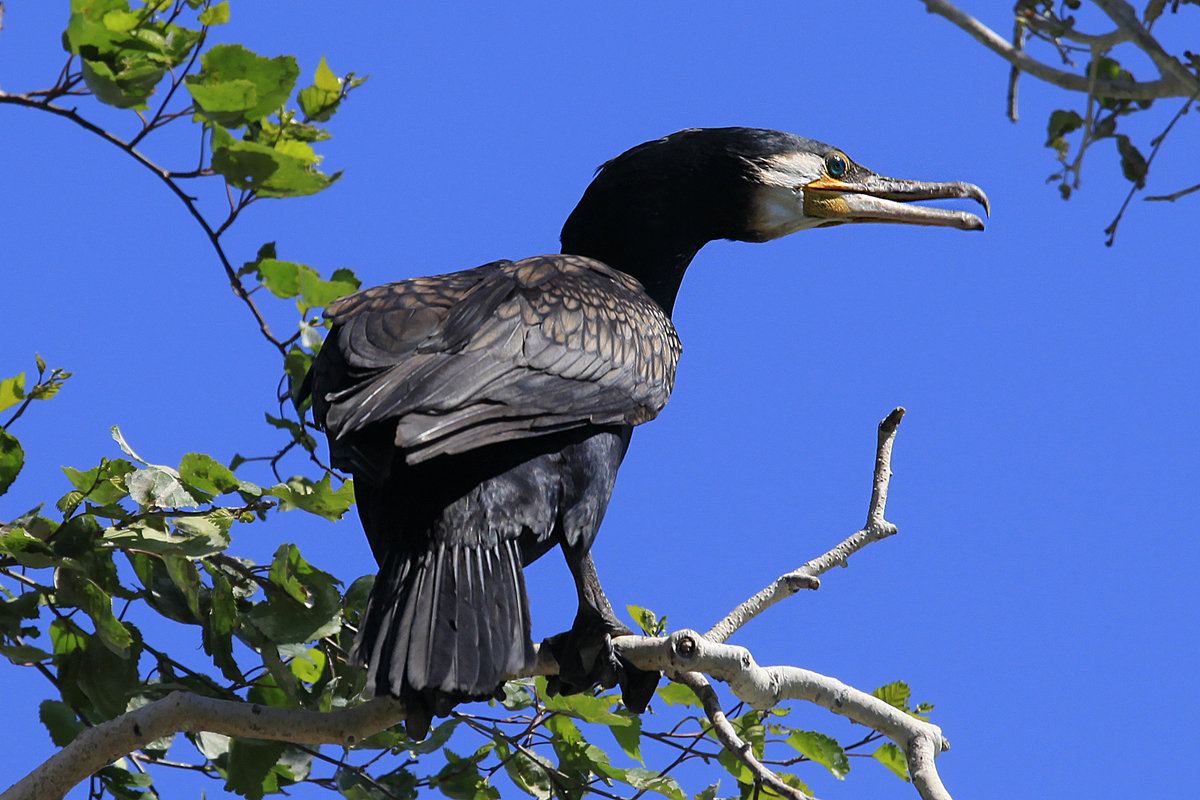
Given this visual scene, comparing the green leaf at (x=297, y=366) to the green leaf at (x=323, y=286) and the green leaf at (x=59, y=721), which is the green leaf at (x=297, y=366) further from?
the green leaf at (x=59, y=721)

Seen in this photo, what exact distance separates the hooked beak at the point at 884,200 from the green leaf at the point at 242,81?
2.12 meters

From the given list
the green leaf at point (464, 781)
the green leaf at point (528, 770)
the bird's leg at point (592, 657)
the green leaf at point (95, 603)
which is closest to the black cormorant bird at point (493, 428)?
the bird's leg at point (592, 657)

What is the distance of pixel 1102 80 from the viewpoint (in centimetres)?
309

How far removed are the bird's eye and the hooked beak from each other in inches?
0.9

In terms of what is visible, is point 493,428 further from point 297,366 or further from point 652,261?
point 652,261

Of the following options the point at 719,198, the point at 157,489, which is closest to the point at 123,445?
the point at 157,489

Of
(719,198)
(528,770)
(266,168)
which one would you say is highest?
(719,198)

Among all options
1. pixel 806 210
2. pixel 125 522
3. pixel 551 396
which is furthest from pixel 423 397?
pixel 806 210

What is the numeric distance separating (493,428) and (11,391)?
1.23 metres

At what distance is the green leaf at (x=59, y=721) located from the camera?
3.63m

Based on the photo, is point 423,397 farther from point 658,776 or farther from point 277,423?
point 658,776

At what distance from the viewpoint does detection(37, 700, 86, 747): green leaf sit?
3.63 meters

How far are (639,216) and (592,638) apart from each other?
1629 mm

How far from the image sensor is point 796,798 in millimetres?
2943
